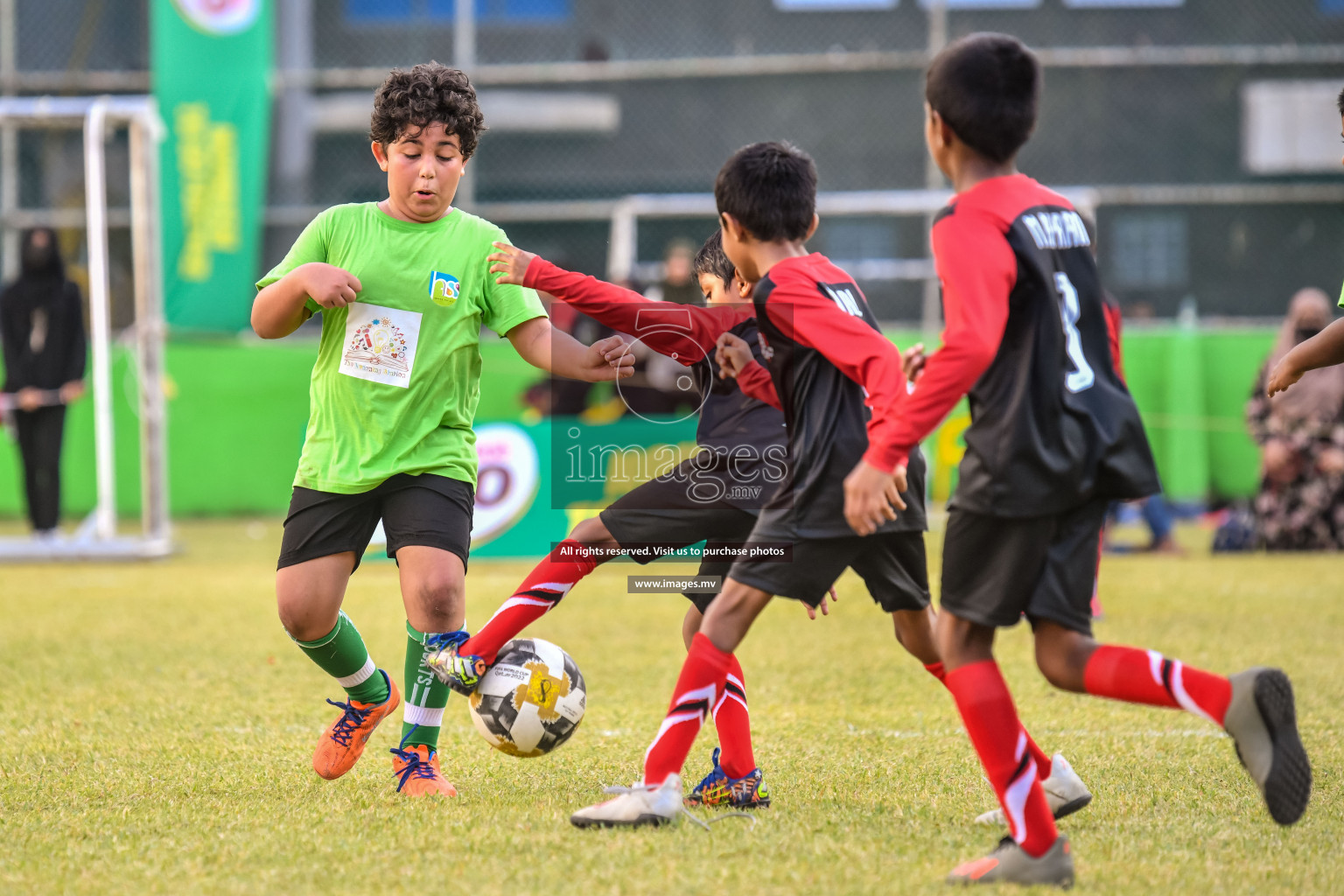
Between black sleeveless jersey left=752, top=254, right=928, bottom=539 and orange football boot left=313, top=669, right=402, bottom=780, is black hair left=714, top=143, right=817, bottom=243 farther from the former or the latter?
orange football boot left=313, top=669, right=402, bottom=780

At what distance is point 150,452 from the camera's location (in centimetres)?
984

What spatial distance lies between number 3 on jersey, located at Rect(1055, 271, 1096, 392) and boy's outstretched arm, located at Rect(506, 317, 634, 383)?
1.17m

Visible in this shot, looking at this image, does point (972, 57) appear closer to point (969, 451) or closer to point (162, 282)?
point (969, 451)

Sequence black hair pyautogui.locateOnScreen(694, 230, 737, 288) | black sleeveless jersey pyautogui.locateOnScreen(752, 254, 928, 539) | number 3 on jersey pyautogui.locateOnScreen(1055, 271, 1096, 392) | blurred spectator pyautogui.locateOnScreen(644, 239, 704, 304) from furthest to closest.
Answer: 1. blurred spectator pyautogui.locateOnScreen(644, 239, 704, 304)
2. black hair pyautogui.locateOnScreen(694, 230, 737, 288)
3. black sleeveless jersey pyautogui.locateOnScreen(752, 254, 928, 539)
4. number 3 on jersey pyautogui.locateOnScreen(1055, 271, 1096, 392)

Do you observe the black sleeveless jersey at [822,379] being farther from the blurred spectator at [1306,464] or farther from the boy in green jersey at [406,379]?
the blurred spectator at [1306,464]

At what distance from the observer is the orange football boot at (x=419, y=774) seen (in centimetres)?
356

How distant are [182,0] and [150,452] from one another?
4379 mm

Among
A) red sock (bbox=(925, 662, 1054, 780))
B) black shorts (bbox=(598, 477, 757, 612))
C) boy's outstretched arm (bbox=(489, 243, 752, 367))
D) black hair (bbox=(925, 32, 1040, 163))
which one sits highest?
black hair (bbox=(925, 32, 1040, 163))

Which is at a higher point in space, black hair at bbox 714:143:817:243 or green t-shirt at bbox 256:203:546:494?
black hair at bbox 714:143:817:243

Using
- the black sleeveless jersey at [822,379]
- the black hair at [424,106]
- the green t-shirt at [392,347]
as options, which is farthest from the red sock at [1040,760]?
the black hair at [424,106]

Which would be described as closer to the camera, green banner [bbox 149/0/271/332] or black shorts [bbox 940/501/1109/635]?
black shorts [bbox 940/501/1109/635]

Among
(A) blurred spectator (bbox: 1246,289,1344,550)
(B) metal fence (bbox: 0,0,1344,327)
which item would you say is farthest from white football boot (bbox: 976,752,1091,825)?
(B) metal fence (bbox: 0,0,1344,327)

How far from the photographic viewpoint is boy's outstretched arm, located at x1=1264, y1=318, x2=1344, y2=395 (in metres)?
3.68

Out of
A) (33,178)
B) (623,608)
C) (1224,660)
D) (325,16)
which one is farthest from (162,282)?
(1224,660)
